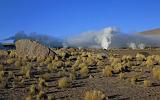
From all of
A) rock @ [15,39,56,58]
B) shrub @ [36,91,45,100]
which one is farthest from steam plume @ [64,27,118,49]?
shrub @ [36,91,45,100]

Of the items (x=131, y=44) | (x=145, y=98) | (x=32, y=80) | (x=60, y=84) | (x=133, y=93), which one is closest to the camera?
(x=145, y=98)

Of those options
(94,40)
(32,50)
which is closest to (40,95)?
(32,50)

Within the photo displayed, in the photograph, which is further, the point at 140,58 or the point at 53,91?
the point at 140,58

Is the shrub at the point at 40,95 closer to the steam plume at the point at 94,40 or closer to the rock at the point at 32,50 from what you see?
the rock at the point at 32,50

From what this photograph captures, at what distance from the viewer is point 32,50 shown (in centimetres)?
4300

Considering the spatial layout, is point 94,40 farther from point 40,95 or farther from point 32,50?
point 40,95

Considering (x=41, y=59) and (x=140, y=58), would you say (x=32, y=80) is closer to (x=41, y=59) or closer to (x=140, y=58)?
(x=41, y=59)

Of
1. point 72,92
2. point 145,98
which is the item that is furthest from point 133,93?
point 72,92

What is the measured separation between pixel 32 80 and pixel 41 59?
14029 millimetres

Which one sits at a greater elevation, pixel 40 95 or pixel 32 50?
pixel 32 50

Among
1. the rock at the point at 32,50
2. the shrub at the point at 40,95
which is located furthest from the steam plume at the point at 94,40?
the shrub at the point at 40,95

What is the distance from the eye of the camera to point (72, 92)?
20.5 metres

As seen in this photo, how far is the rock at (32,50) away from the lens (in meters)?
42.2

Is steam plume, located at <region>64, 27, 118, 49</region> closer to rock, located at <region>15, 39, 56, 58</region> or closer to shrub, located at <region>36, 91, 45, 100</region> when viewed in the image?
rock, located at <region>15, 39, 56, 58</region>
